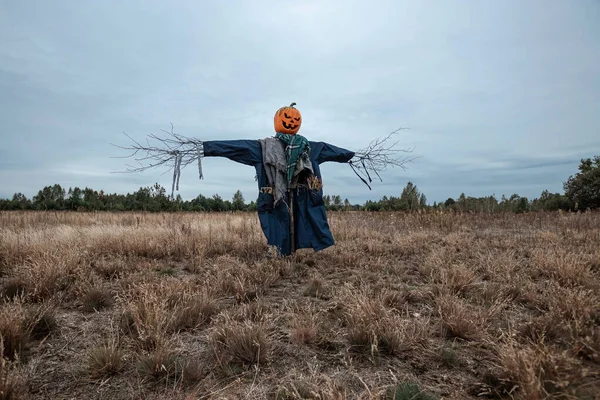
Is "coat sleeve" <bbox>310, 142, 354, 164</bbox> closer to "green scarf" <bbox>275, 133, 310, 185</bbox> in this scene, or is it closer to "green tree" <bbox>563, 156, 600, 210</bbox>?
"green scarf" <bbox>275, 133, 310, 185</bbox>

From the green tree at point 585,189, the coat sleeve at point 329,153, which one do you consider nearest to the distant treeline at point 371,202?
the green tree at point 585,189

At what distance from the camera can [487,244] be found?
26.3 ft

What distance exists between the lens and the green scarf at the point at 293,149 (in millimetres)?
6141

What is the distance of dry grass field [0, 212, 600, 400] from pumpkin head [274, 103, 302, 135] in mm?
2547

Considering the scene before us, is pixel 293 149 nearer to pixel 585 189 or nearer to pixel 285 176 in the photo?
pixel 285 176

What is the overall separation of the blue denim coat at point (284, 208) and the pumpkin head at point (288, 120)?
489 millimetres

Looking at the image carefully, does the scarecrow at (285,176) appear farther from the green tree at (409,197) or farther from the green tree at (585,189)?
the green tree at (585,189)

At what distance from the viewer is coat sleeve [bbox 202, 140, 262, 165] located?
19.2ft

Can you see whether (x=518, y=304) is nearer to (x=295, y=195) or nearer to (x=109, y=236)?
(x=295, y=195)

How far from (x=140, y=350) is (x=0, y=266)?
4371 mm

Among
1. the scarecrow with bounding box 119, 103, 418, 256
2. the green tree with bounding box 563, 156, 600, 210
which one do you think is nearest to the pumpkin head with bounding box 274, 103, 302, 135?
the scarecrow with bounding box 119, 103, 418, 256

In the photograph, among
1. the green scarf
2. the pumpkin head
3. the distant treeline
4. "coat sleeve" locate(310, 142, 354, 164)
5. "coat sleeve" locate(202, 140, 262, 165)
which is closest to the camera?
"coat sleeve" locate(202, 140, 262, 165)

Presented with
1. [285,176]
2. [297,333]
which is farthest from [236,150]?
[297,333]

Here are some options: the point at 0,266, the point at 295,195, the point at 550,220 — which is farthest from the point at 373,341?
the point at 550,220
